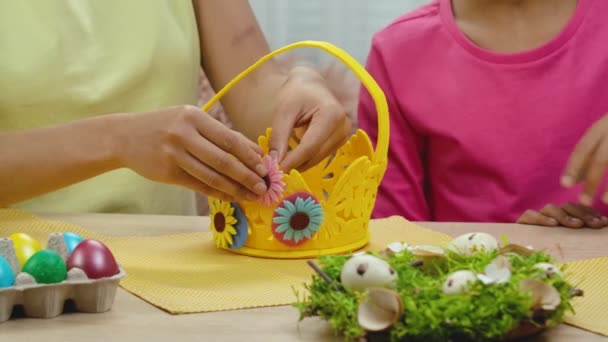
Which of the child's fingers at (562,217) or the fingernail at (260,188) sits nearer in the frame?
the fingernail at (260,188)

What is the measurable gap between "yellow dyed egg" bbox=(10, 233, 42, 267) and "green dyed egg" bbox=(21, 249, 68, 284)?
0.04m

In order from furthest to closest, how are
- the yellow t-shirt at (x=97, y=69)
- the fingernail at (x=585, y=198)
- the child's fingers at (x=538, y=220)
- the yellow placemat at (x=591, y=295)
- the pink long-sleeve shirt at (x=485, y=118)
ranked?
the pink long-sleeve shirt at (x=485, y=118)
the yellow t-shirt at (x=97, y=69)
the child's fingers at (x=538, y=220)
the fingernail at (x=585, y=198)
the yellow placemat at (x=591, y=295)

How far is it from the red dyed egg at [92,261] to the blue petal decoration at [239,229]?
239 millimetres

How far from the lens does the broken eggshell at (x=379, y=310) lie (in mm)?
595

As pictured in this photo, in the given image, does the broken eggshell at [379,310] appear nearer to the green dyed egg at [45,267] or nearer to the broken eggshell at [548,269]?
the broken eggshell at [548,269]

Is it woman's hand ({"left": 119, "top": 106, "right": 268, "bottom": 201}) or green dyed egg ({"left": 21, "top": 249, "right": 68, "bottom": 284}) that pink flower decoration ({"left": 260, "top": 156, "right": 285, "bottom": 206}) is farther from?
green dyed egg ({"left": 21, "top": 249, "right": 68, "bottom": 284})

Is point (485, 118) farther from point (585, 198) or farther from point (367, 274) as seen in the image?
point (367, 274)

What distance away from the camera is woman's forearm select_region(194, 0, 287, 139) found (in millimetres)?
1295

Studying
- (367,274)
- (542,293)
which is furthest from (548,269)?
(367,274)

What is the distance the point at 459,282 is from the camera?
0.61m

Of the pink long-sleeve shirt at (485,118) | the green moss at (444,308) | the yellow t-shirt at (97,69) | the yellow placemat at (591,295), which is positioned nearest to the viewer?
the green moss at (444,308)

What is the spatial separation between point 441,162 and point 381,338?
0.86 meters

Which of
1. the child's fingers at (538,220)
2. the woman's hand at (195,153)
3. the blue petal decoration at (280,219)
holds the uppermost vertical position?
the woman's hand at (195,153)

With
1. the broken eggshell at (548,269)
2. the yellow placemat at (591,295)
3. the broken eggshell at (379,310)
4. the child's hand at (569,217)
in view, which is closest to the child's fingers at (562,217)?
the child's hand at (569,217)
